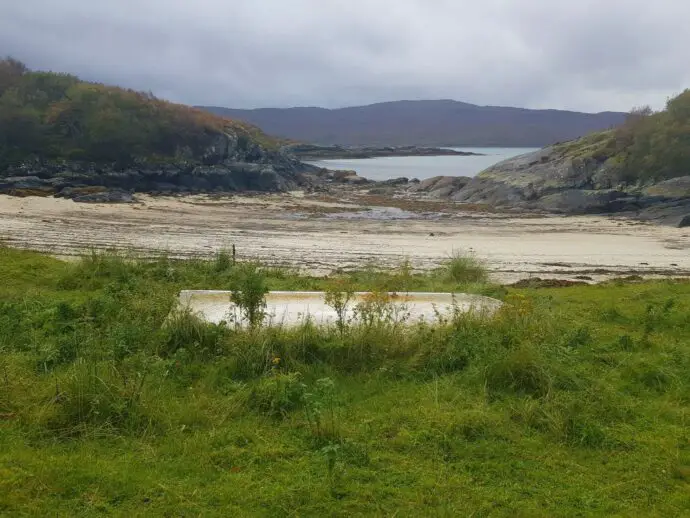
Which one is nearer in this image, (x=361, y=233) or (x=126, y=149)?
(x=361, y=233)

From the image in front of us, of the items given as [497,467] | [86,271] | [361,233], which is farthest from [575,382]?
[361,233]

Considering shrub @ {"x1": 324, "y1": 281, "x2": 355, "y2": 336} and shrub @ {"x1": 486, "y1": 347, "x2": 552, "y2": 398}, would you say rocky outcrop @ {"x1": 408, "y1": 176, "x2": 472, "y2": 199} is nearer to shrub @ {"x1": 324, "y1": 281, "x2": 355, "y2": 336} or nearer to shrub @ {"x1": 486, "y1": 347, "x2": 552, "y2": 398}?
shrub @ {"x1": 324, "y1": 281, "x2": 355, "y2": 336}

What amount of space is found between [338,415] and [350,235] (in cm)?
2218

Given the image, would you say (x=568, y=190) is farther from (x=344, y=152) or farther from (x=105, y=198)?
(x=344, y=152)

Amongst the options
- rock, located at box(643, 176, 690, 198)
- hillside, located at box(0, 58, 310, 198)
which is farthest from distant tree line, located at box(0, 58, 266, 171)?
rock, located at box(643, 176, 690, 198)

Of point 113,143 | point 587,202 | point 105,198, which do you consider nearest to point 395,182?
point 587,202

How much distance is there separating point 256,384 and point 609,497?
338 cm

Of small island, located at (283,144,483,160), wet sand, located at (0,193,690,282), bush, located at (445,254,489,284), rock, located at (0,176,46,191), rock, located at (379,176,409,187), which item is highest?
small island, located at (283,144,483,160)

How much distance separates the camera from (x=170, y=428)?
5352 mm

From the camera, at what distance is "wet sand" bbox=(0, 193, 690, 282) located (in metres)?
20.3

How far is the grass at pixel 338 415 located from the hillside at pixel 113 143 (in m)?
38.3

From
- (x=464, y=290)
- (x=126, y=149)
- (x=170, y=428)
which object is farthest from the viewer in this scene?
(x=126, y=149)

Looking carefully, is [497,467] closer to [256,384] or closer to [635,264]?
[256,384]

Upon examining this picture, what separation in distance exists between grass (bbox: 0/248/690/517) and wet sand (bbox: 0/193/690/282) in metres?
9.77
